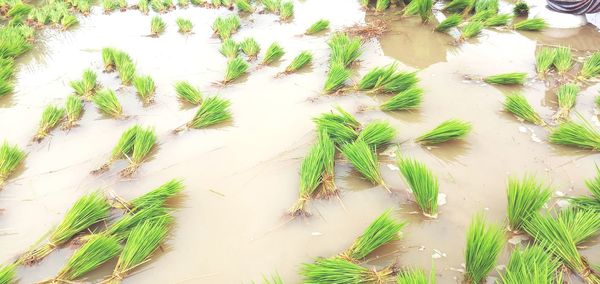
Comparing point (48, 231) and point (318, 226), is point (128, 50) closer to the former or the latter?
point (48, 231)

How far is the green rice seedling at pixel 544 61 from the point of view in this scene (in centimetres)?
308

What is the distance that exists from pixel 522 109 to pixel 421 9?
1.84 meters

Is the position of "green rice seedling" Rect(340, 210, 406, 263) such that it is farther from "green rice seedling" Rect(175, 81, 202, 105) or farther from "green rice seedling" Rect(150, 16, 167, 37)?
"green rice seedling" Rect(150, 16, 167, 37)

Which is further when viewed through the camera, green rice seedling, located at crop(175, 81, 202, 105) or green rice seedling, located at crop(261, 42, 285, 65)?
green rice seedling, located at crop(261, 42, 285, 65)

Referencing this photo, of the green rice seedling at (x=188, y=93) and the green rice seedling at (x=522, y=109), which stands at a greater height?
the green rice seedling at (x=188, y=93)

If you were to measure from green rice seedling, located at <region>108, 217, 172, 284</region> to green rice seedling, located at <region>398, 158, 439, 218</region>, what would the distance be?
4.11 ft

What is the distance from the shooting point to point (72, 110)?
9.27 ft

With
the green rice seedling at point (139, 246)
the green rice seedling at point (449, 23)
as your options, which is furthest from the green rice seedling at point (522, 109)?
the green rice seedling at point (139, 246)

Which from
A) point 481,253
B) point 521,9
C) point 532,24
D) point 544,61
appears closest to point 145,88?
point 481,253

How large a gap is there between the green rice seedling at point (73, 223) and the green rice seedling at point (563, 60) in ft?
11.0

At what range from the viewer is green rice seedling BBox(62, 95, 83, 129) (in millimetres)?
2775

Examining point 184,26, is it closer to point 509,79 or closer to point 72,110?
point 72,110

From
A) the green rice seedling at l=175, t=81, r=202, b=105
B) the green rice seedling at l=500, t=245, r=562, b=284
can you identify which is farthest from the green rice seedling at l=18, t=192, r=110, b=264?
the green rice seedling at l=500, t=245, r=562, b=284

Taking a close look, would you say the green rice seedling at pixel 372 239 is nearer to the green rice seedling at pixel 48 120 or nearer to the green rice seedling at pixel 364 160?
the green rice seedling at pixel 364 160
